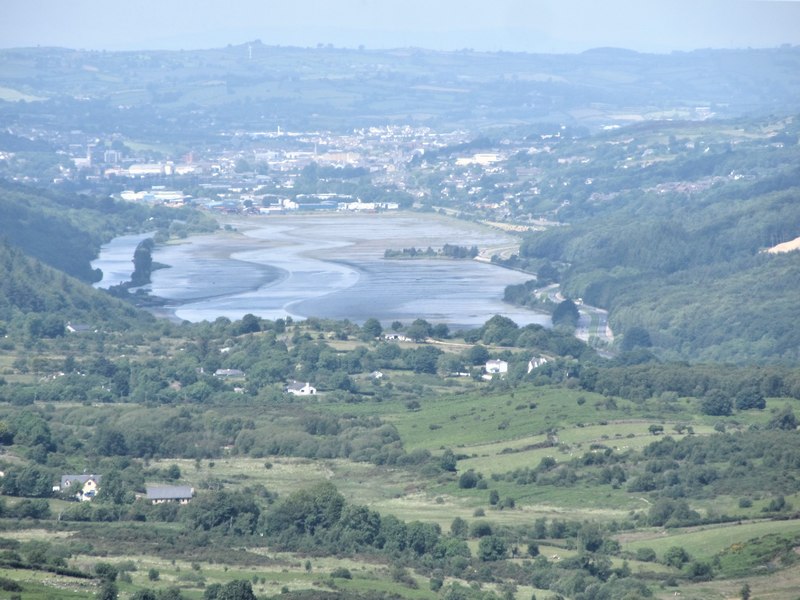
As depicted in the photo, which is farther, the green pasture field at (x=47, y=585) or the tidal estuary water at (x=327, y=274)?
the tidal estuary water at (x=327, y=274)

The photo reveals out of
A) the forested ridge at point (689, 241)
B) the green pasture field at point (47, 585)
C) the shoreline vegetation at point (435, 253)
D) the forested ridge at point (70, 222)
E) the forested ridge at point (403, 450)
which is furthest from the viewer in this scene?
the shoreline vegetation at point (435, 253)

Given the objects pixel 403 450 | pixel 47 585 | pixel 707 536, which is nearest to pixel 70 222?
pixel 403 450

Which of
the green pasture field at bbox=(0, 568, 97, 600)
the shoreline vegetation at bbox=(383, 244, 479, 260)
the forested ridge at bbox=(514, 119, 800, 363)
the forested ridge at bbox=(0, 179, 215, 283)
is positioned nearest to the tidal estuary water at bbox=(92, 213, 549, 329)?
the shoreline vegetation at bbox=(383, 244, 479, 260)

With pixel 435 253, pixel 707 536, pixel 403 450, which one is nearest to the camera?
pixel 707 536

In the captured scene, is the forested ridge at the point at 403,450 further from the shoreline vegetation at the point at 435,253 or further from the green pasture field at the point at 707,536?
the shoreline vegetation at the point at 435,253

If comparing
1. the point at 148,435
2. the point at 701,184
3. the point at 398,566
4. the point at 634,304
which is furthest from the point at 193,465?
the point at 701,184

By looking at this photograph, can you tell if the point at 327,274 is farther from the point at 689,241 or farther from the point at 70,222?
the point at 70,222

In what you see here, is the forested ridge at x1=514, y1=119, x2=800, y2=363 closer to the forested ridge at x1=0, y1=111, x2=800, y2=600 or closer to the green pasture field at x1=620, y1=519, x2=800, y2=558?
the forested ridge at x1=0, y1=111, x2=800, y2=600

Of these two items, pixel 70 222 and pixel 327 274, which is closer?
pixel 327 274

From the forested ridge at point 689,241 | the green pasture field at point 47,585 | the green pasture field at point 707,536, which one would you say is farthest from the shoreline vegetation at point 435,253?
the green pasture field at point 47,585
